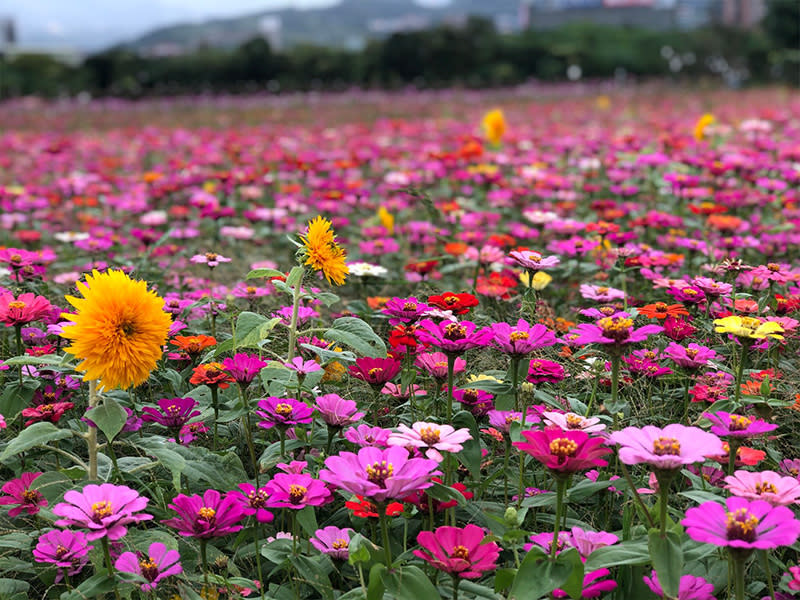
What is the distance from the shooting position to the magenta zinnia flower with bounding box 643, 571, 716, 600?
0.91m

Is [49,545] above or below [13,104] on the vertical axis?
below

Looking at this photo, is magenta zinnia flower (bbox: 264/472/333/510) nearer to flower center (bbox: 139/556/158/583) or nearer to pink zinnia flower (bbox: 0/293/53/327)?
flower center (bbox: 139/556/158/583)

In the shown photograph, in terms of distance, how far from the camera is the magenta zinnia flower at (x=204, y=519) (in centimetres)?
93

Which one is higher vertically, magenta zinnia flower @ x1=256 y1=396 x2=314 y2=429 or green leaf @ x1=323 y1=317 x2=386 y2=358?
green leaf @ x1=323 y1=317 x2=386 y2=358

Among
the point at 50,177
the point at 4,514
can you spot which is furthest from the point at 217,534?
the point at 50,177

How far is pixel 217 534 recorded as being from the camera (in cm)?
93

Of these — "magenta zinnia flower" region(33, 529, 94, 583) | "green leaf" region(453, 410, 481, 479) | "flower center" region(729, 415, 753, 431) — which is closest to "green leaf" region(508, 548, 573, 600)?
"green leaf" region(453, 410, 481, 479)

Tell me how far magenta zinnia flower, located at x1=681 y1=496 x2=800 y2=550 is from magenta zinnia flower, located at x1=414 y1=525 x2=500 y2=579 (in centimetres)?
23

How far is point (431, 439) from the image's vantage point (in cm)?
98

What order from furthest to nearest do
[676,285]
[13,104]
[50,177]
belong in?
[13,104]
[50,177]
[676,285]

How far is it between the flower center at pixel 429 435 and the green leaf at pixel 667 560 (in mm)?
287

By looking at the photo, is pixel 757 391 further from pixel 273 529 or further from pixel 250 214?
pixel 250 214

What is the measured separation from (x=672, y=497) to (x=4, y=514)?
42.9 inches

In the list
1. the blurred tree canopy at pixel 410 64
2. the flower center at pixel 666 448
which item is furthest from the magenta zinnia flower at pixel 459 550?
the blurred tree canopy at pixel 410 64
